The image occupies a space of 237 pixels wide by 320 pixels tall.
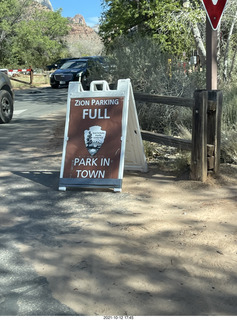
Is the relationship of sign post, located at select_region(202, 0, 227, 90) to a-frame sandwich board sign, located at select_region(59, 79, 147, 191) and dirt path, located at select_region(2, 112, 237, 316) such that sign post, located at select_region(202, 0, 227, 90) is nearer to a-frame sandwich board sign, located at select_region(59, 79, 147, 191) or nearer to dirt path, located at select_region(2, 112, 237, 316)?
a-frame sandwich board sign, located at select_region(59, 79, 147, 191)

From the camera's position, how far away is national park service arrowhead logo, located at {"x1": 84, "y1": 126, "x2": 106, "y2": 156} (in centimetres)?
583

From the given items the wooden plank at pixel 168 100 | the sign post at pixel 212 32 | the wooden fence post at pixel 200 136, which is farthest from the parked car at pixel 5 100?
the wooden fence post at pixel 200 136

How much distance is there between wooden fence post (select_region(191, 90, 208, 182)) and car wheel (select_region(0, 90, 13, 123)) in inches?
283

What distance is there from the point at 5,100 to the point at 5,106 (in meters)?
Result: 0.16

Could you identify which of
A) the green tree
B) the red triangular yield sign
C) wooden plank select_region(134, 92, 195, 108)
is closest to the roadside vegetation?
the green tree

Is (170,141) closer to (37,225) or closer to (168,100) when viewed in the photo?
(168,100)

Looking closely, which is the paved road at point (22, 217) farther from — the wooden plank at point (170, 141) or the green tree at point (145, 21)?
the green tree at point (145, 21)

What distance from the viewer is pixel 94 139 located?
5.86 m

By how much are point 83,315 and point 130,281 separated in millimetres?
546

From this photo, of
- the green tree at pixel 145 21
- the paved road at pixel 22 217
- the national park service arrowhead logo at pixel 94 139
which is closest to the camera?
the paved road at pixel 22 217

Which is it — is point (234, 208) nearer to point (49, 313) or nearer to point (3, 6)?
point (49, 313)

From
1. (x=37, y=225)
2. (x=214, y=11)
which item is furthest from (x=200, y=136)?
(x=37, y=225)

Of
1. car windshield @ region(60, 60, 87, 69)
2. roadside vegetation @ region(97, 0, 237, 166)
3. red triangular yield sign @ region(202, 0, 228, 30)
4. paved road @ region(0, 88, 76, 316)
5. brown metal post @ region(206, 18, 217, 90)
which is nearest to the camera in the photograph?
paved road @ region(0, 88, 76, 316)

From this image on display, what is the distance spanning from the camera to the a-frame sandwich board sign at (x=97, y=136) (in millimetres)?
5699
